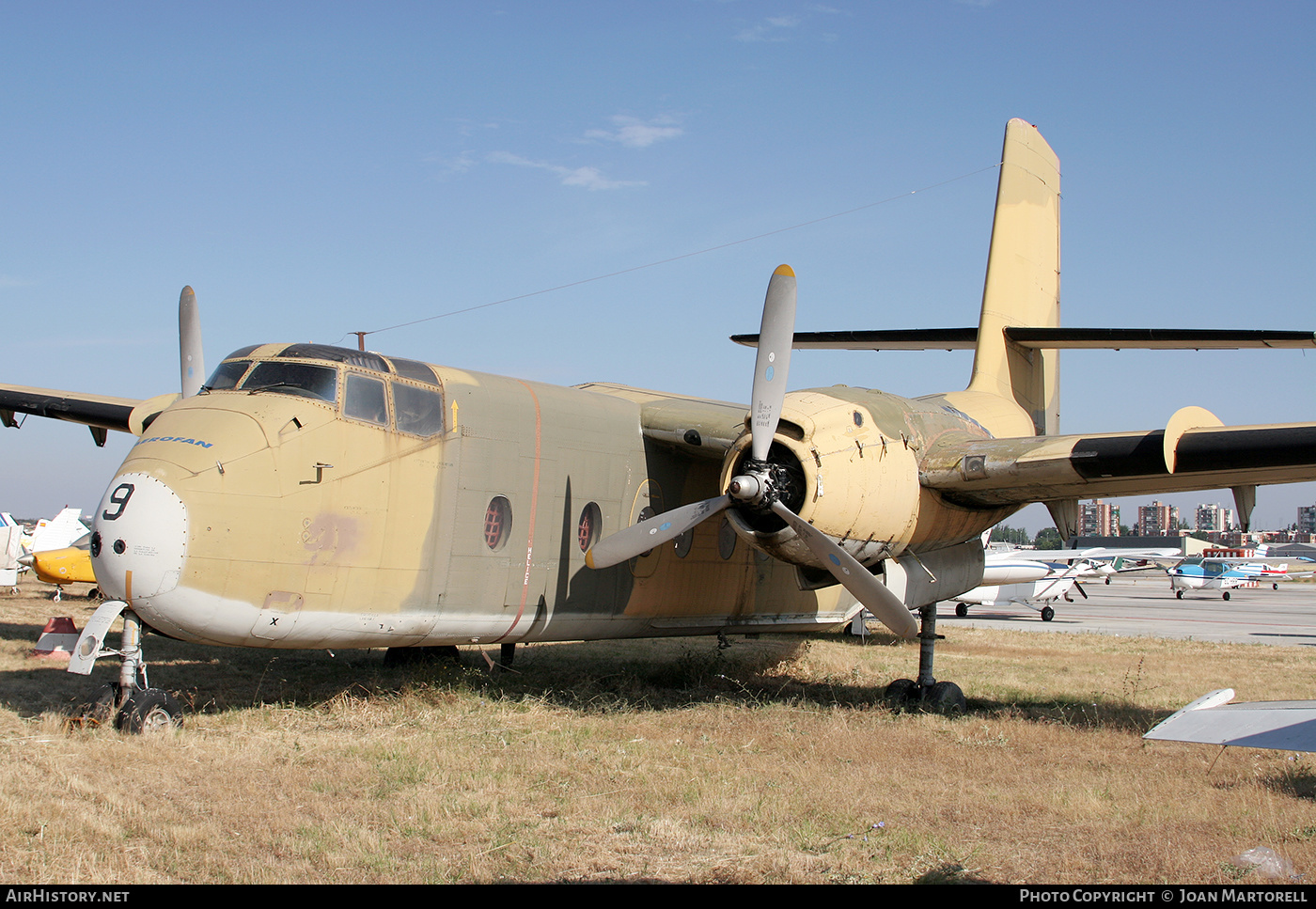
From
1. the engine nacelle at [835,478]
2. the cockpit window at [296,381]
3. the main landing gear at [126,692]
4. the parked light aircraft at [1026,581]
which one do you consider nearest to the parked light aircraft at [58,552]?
the main landing gear at [126,692]

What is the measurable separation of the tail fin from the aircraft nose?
10.4 meters

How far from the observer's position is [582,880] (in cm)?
542

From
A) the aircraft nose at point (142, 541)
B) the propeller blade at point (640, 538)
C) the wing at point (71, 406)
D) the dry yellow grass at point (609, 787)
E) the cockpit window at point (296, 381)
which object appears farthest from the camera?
the wing at point (71, 406)

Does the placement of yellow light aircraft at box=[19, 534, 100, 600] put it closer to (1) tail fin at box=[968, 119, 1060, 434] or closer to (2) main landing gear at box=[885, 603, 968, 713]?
(2) main landing gear at box=[885, 603, 968, 713]

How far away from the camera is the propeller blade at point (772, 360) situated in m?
9.73

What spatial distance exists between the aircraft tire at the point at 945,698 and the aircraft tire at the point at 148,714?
26.7 ft

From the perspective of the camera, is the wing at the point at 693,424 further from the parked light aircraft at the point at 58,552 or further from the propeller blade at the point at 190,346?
the parked light aircraft at the point at 58,552

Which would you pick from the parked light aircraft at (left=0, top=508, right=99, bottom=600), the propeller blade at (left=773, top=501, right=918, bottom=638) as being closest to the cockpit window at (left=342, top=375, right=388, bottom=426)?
the propeller blade at (left=773, top=501, right=918, bottom=638)

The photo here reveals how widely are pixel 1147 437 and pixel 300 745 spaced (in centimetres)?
898

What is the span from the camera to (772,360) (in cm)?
988

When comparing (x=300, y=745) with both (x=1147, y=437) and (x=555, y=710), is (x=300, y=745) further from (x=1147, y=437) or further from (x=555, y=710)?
(x=1147, y=437)

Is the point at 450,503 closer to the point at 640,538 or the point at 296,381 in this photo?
the point at 296,381

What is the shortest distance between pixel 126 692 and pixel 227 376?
3059mm

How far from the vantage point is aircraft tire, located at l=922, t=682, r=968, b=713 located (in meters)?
11.7
